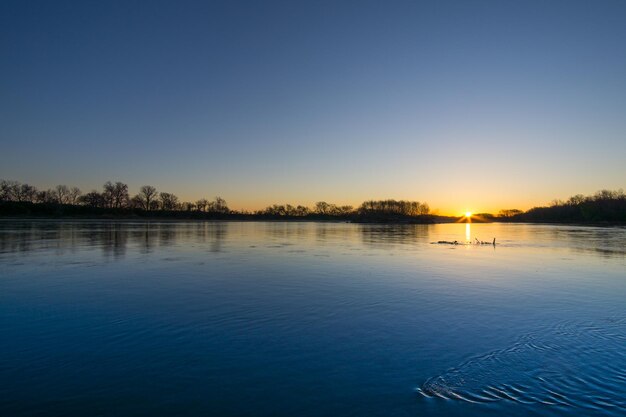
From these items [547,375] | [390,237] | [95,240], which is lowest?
[547,375]

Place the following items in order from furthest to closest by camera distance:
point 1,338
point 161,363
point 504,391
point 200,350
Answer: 1. point 1,338
2. point 200,350
3. point 161,363
4. point 504,391

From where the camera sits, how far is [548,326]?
9711 millimetres

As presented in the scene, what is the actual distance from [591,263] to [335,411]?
2356 centimetres

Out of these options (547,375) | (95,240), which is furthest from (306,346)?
(95,240)

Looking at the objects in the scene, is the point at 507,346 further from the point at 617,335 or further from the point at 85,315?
the point at 85,315

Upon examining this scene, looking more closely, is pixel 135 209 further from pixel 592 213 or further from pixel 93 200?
pixel 592 213

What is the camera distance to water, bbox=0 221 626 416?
18.5 ft

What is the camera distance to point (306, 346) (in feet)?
26.2

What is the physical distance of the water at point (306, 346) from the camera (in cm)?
563

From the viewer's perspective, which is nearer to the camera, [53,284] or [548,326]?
[548,326]

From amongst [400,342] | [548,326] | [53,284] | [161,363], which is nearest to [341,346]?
[400,342]

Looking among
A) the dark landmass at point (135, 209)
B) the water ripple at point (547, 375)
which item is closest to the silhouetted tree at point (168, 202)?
the dark landmass at point (135, 209)

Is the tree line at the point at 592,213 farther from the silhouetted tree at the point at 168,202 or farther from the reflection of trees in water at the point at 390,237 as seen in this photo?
the silhouetted tree at the point at 168,202

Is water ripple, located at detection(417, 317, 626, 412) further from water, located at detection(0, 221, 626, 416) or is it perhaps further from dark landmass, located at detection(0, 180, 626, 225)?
dark landmass, located at detection(0, 180, 626, 225)
